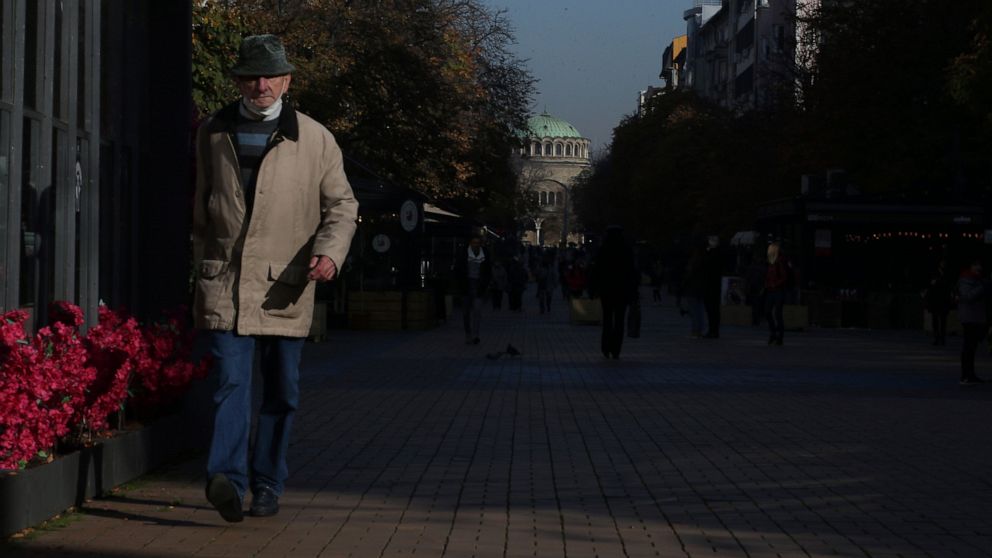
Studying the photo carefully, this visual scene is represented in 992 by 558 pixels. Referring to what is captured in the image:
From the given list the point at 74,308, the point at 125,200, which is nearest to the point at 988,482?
the point at 74,308

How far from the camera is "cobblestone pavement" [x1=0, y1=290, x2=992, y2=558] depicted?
24.3ft

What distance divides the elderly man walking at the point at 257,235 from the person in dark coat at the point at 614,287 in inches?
622

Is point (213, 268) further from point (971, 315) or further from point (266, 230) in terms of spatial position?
point (971, 315)

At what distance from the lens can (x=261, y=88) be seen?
Result: 7730 mm

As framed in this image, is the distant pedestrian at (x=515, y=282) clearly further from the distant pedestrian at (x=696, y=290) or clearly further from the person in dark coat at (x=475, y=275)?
the person in dark coat at (x=475, y=275)

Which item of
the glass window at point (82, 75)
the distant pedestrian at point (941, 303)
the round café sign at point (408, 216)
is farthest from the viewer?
the round café sign at point (408, 216)

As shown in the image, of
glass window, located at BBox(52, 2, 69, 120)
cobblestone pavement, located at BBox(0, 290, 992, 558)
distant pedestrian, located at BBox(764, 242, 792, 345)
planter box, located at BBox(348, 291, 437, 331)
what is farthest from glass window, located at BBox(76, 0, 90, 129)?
planter box, located at BBox(348, 291, 437, 331)

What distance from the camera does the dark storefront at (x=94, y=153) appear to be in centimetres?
945

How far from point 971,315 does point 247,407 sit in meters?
12.8

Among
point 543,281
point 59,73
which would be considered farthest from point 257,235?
point 543,281

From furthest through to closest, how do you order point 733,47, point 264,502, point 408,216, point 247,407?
point 733,47
point 408,216
point 264,502
point 247,407

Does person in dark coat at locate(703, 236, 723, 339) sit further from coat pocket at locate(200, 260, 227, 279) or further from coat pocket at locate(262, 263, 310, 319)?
coat pocket at locate(200, 260, 227, 279)

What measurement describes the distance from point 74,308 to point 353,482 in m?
1.56

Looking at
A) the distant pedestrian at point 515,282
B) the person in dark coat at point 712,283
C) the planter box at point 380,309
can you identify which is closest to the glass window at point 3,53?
the person in dark coat at point 712,283
